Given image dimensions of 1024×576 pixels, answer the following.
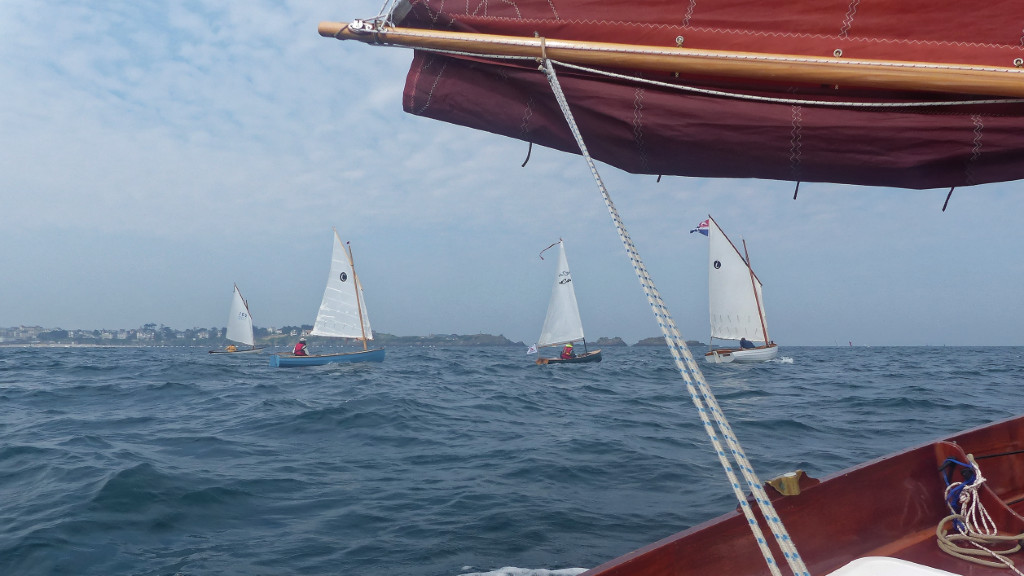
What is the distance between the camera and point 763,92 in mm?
2770

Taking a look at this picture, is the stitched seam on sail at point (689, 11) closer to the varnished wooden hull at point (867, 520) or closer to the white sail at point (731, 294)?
the varnished wooden hull at point (867, 520)

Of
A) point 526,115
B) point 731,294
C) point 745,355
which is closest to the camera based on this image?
point 526,115

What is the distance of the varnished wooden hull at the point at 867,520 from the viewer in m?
2.51

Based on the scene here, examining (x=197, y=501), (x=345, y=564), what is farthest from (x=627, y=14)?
(x=197, y=501)

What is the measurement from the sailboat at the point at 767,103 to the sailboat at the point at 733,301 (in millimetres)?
27970

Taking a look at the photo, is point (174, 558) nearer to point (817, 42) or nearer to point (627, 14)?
→ point (627, 14)

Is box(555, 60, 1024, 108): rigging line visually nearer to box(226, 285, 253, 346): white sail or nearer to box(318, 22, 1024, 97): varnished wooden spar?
box(318, 22, 1024, 97): varnished wooden spar

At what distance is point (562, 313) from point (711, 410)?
31999mm

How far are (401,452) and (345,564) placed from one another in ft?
12.2

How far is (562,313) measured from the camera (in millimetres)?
34062

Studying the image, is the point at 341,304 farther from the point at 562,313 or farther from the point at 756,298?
the point at 756,298

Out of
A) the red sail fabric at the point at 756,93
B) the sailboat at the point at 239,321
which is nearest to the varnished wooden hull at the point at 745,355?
the red sail fabric at the point at 756,93

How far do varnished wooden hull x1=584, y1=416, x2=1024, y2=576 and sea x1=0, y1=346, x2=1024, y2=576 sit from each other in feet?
5.88

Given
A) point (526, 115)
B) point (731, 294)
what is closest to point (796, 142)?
point (526, 115)
